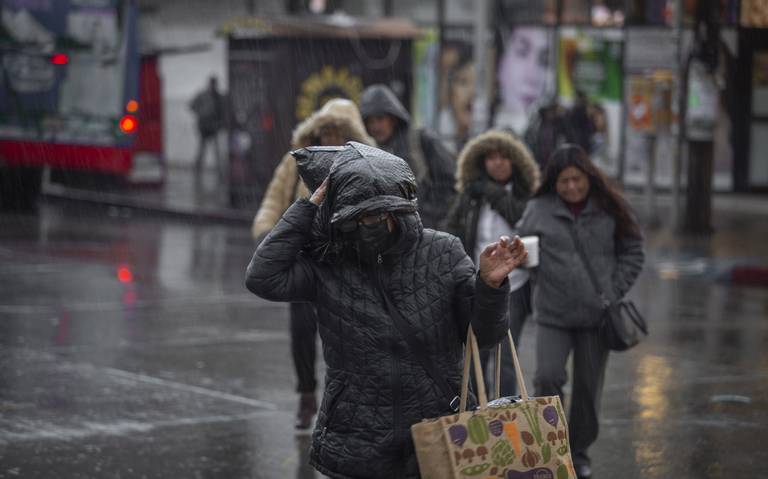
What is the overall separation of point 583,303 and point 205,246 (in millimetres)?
11220

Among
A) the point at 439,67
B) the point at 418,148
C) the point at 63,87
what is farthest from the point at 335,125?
the point at 439,67

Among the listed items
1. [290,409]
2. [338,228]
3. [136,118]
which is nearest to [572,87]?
[136,118]

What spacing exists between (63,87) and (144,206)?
2.20 m

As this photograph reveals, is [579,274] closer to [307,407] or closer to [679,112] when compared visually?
[307,407]

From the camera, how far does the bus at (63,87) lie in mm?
21562

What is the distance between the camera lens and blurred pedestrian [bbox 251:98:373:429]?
7.77m

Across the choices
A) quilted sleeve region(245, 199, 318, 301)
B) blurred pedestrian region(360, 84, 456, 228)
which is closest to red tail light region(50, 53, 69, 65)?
blurred pedestrian region(360, 84, 456, 228)

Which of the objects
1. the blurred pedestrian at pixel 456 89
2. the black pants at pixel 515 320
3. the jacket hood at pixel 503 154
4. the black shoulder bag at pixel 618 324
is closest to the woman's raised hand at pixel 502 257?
the black shoulder bag at pixel 618 324

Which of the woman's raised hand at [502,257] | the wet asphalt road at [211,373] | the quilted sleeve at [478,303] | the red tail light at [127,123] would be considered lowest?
the wet asphalt road at [211,373]

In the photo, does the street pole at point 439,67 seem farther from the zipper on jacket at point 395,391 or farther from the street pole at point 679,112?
the zipper on jacket at point 395,391

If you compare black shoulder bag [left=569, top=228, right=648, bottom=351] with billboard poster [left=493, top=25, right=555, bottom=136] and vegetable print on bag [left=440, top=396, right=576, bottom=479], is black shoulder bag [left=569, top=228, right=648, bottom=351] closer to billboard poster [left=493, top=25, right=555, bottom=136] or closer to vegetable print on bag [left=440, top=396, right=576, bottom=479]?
vegetable print on bag [left=440, top=396, right=576, bottom=479]

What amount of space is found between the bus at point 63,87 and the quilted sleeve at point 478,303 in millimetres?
17623

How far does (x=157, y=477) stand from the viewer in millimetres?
7121

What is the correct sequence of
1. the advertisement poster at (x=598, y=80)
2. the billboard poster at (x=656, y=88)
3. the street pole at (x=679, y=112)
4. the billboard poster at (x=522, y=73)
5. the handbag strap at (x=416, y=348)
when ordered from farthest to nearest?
the billboard poster at (x=522, y=73), the advertisement poster at (x=598, y=80), the billboard poster at (x=656, y=88), the street pole at (x=679, y=112), the handbag strap at (x=416, y=348)
